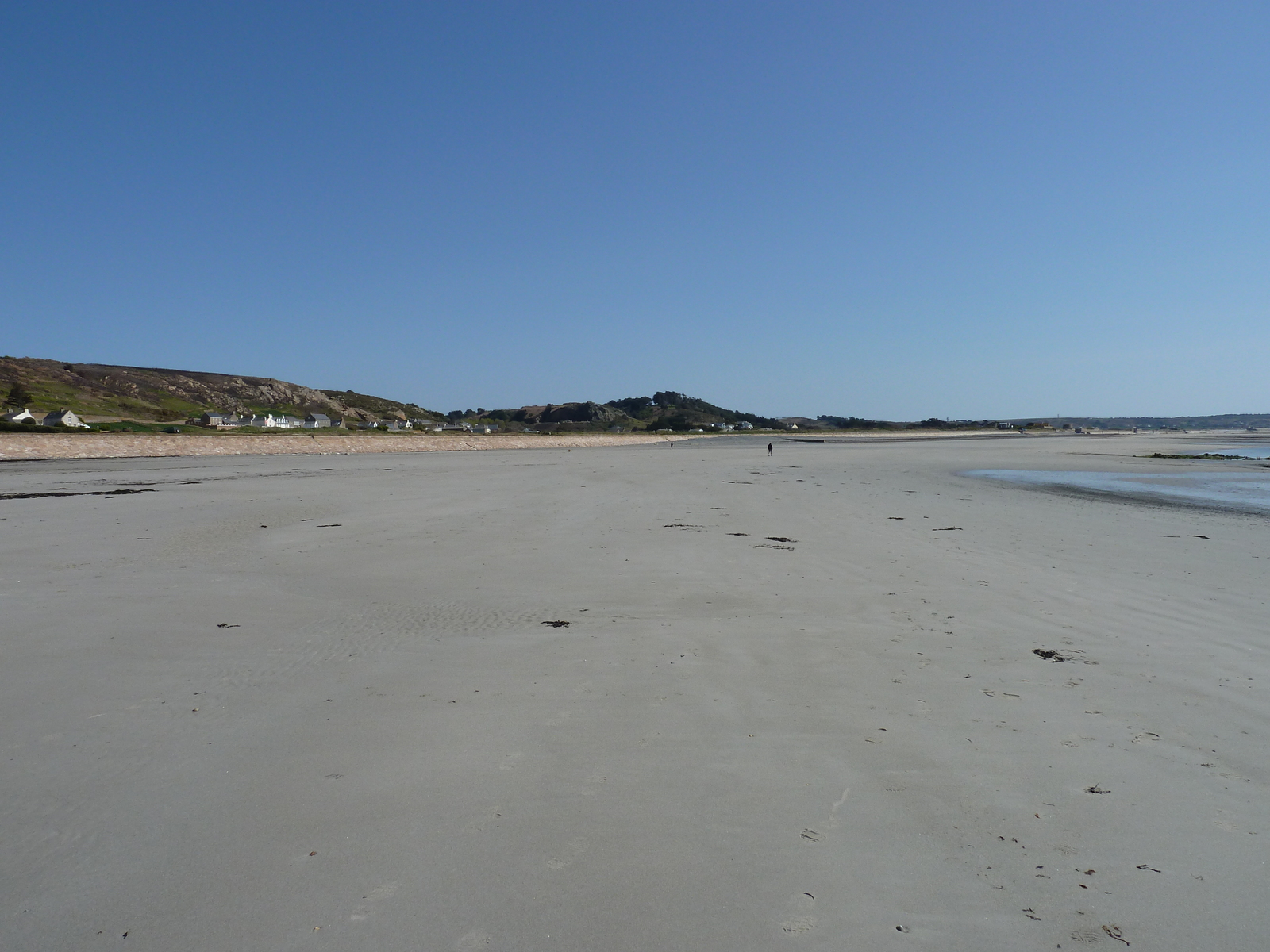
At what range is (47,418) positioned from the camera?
68.7 metres

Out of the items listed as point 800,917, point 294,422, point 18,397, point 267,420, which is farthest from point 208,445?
point 294,422

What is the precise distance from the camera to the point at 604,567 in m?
8.98

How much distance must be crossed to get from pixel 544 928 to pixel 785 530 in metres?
9.98

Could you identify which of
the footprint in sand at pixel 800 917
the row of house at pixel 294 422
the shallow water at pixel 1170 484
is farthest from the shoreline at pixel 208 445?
the footprint in sand at pixel 800 917

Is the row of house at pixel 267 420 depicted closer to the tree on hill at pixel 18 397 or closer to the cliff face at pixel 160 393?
the cliff face at pixel 160 393

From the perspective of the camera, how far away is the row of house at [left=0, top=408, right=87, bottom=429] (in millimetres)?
65000

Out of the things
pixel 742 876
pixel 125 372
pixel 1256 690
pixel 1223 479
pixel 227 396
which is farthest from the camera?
pixel 227 396

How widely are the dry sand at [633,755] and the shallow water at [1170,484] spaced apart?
1023 centimetres

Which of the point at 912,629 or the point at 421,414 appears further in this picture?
the point at 421,414

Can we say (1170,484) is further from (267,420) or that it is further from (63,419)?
(267,420)

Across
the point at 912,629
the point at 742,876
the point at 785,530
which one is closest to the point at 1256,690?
the point at 912,629

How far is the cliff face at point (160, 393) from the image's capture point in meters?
87.7

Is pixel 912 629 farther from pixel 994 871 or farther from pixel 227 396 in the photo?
pixel 227 396

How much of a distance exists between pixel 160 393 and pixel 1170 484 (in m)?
126
